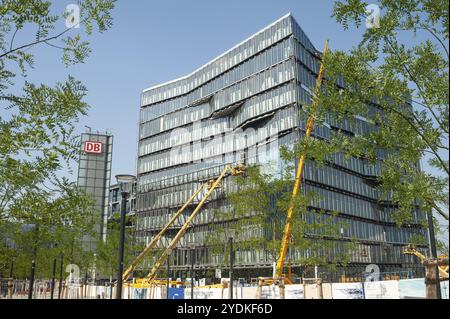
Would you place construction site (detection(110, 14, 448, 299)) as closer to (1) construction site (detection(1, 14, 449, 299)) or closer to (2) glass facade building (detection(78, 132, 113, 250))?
(1) construction site (detection(1, 14, 449, 299))

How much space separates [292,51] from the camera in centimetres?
7062

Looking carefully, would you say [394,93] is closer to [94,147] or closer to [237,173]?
[237,173]

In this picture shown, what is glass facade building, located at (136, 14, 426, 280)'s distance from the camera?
71.2 m

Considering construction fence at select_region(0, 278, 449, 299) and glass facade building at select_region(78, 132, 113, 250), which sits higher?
glass facade building at select_region(78, 132, 113, 250)

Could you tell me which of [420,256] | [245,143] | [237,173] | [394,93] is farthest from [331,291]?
[245,143]

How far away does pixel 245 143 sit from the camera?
77.6 metres

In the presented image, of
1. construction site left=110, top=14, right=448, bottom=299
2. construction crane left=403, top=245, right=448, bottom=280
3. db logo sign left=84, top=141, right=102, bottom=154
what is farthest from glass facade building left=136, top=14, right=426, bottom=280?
construction crane left=403, top=245, right=448, bottom=280

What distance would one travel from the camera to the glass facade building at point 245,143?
7119 cm

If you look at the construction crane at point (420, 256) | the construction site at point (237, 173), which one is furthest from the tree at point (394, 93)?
the construction site at point (237, 173)

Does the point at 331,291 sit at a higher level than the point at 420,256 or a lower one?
lower

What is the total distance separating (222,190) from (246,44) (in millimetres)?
24639

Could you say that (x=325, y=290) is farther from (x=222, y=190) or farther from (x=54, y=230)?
(x=222, y=190)

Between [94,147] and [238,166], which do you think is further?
[94,147]

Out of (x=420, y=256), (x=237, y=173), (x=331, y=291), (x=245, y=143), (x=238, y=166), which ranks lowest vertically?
(x=331, y=291)
